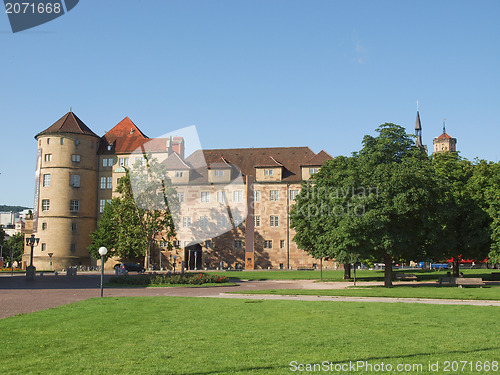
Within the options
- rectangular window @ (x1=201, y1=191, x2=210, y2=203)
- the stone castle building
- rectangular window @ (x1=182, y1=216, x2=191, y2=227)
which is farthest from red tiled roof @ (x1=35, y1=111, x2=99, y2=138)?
rectangular window @ (x1=201, y1=191, x2=210, y2=203)

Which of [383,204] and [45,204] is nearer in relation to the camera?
[383,204]

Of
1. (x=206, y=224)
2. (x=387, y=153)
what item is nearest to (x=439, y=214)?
(x=387, y=153)

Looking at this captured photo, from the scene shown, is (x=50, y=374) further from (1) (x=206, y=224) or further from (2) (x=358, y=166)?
(1) (x=206, y=224)

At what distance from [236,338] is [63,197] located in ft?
247

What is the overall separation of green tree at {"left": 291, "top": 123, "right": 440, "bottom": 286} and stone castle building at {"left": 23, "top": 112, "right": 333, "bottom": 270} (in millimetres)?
40666

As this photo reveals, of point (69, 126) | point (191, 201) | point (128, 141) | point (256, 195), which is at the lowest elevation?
point (191, 201)

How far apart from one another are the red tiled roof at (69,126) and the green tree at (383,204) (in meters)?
56.4

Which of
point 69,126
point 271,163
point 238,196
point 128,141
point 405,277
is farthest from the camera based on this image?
point 128,141

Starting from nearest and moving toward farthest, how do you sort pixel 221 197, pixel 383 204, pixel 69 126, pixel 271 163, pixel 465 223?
pixel 383 204, pixel 465 223, pixel 271 163, pixel 221 197, pixel 69 126

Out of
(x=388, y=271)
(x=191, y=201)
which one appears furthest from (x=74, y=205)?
(x=388, y=271)

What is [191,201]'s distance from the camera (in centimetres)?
8288

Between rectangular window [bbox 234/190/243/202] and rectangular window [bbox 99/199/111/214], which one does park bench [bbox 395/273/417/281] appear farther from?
rectangular window [bbox 99/199/111/214]

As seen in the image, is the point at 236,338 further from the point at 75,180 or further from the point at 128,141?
the point at 128,141

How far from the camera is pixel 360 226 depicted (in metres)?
33.1
